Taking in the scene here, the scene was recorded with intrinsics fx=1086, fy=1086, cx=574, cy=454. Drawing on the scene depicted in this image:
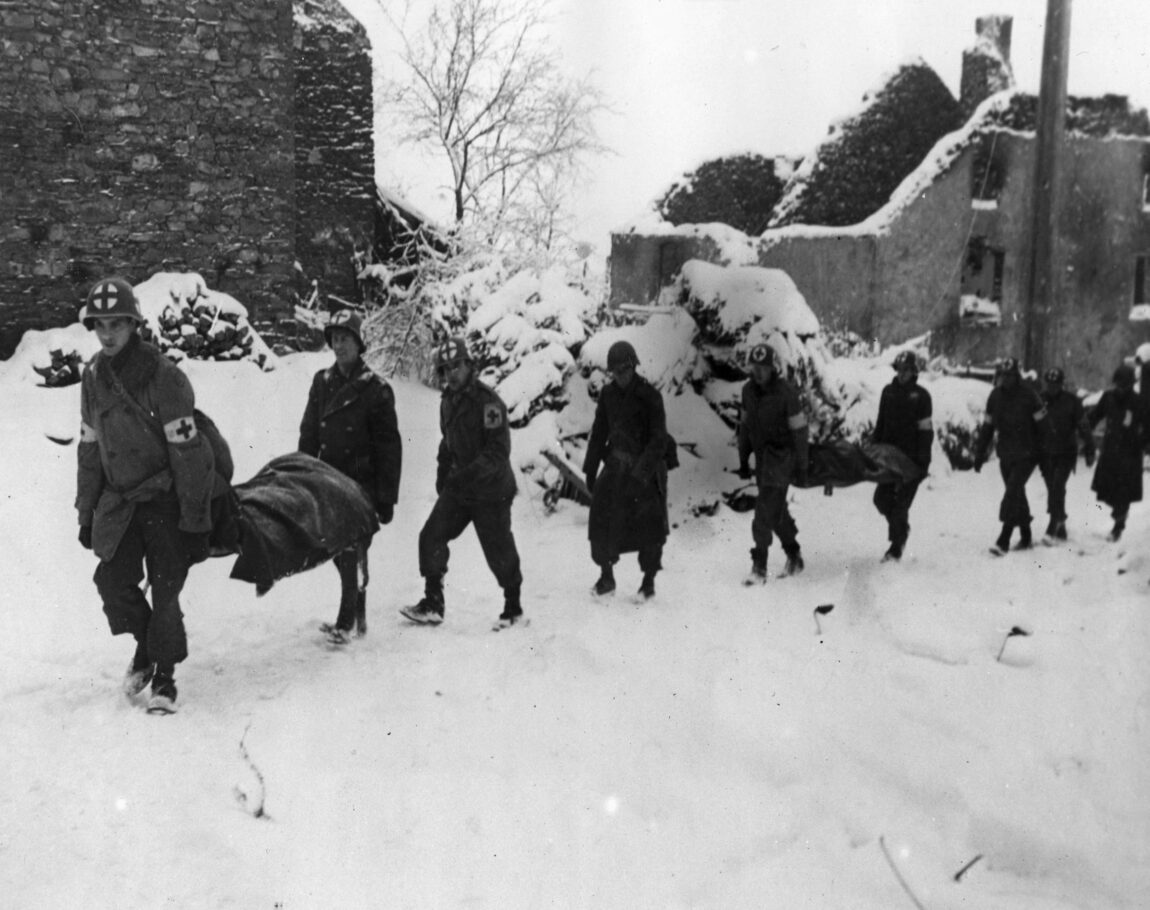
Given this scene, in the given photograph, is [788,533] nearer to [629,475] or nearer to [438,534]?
[629,475]

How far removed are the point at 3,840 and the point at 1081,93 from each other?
5.32 m

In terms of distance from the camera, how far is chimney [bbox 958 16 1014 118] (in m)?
19.6

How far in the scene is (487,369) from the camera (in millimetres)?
12203

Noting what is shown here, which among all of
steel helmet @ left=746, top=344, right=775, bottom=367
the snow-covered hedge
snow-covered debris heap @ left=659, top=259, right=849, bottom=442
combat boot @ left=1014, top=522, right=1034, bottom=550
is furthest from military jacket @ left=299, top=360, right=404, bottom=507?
combat boot @ left=1014, top=522, right=1034, bottom=550

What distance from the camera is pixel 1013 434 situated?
374 inches

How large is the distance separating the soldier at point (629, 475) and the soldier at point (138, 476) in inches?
130

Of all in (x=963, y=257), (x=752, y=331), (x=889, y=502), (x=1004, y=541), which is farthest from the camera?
(x=963, y=257)

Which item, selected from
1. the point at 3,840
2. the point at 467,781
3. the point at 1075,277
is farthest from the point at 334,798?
the point at 1075,277

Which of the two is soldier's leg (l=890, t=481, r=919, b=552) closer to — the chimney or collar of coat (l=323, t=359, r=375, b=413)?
collar of coat (l=323, t=359, r=375, b=413)

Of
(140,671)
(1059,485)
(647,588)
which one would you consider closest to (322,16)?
(647,588)

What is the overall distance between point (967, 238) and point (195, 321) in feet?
29.2

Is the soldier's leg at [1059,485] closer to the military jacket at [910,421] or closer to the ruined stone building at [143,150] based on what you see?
the military jacket at [910,421]

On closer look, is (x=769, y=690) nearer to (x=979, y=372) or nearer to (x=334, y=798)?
(x=334, y=798)

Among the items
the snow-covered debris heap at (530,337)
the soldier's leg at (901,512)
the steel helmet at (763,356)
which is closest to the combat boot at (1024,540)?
the soldier's leg at (901,512)
